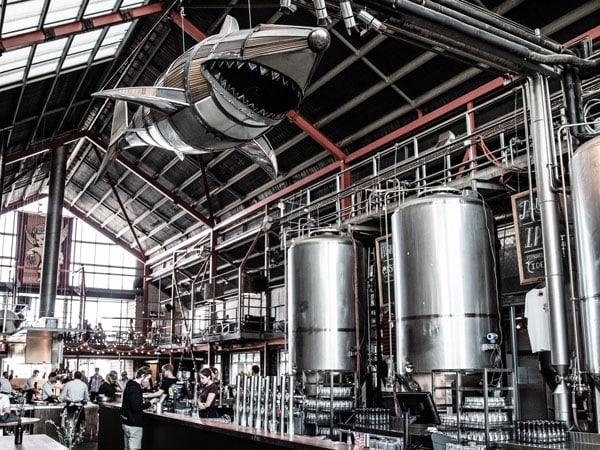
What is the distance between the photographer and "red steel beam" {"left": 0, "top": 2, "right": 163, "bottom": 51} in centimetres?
1388

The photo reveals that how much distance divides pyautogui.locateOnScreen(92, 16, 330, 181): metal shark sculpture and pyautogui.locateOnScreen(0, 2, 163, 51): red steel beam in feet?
38.5

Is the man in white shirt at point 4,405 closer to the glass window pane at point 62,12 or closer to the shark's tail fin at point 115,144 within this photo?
the shark's tail fin at point 115,144

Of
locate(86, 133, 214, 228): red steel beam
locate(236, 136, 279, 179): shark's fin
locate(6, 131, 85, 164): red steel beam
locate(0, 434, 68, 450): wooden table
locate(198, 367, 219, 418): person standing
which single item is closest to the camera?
locate(236, 136, 279, 179): shark's fin

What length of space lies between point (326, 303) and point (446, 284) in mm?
3086

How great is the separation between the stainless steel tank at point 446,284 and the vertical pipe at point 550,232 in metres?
0.91

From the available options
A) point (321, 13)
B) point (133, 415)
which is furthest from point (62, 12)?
point (321, 13)

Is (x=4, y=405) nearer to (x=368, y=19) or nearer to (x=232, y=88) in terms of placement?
(x=368, y=19)

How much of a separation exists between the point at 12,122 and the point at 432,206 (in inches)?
618

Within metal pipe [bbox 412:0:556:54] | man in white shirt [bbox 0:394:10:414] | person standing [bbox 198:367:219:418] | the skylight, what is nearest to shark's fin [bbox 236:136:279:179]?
metal pipe [bbox 412:0:556:54]

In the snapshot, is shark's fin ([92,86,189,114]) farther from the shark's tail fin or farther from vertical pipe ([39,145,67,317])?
vertical pipe ([39,145,67,317])

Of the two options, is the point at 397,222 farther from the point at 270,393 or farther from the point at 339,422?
the point at 339,422

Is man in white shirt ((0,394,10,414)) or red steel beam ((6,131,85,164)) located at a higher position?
red steel beam ((6,131,85,164))

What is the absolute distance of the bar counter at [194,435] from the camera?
5.72 metres

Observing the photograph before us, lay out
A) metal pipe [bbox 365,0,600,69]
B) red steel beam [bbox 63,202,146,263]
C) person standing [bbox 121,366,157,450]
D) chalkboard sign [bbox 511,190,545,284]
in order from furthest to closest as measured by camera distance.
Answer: red steel beam [bbox 63,202,146,263], person standing [bbox 121,366,157,450], chalkboard sign [bbox 511,190,545,284], metal pipe [bbox 365,0,600,69]
